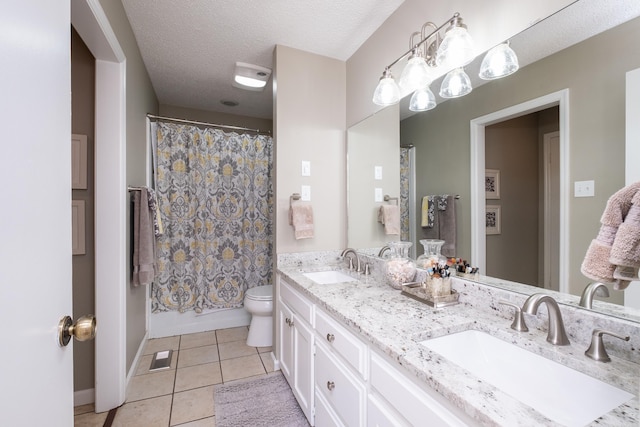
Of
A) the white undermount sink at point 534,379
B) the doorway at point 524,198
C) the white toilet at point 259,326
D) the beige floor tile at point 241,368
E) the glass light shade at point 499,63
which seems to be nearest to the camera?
the white undermount sink at point 534,379

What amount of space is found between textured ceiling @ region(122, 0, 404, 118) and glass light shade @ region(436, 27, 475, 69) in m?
0.62

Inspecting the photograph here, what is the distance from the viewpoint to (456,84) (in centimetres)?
140

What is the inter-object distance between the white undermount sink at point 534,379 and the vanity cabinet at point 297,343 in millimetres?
730

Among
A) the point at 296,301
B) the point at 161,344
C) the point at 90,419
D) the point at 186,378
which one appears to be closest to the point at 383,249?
the point at 296,301

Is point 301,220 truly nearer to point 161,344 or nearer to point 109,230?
point 109,230

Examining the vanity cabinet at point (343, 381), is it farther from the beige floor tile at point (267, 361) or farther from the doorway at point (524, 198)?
the doorway at point (524, 198)

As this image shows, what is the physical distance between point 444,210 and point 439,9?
1.04m

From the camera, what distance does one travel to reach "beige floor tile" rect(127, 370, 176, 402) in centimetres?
185

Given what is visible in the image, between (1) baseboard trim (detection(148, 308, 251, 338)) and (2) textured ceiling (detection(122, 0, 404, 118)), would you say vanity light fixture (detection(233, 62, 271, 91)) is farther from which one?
(1) baseboard trim (detection(148, 308, 251, 338))

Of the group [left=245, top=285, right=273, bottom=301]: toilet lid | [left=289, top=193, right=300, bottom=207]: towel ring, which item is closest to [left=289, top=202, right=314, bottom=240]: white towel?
[left=289, top=193, right=300, bottom=207]: towel ring

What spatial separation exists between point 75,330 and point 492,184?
155 centimetres

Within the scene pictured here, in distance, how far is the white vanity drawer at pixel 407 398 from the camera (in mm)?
701

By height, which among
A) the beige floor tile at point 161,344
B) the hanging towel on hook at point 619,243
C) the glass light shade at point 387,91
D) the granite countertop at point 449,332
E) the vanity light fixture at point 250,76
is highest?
the vanity light fixture at point 250,76

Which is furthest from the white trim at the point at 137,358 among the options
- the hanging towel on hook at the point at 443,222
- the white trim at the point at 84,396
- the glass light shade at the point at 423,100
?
the glass light shade at the point at 423,100
